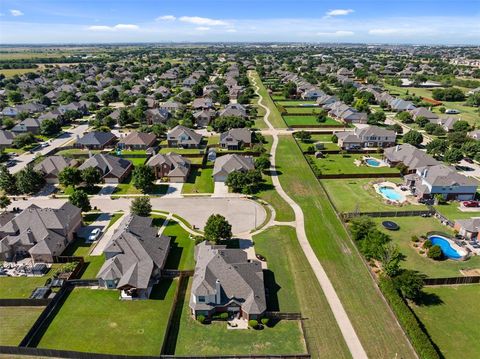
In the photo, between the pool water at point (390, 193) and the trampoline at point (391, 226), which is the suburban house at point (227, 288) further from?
the pool water at point (390, 193)

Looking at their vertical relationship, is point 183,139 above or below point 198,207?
above

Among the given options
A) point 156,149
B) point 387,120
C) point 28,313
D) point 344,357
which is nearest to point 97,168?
point 156,149

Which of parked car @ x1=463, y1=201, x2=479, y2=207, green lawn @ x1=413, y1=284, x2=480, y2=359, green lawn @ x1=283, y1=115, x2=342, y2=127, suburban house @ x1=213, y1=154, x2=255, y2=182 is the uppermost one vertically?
suburban house @ x1=213, y1=154, x2=255, y2=182

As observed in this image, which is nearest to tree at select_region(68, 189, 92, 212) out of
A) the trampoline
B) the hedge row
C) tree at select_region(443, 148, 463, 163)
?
the hedge row

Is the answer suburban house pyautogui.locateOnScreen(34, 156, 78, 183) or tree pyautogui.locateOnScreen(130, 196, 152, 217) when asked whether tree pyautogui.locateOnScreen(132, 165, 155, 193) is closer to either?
tree pyautogui.locateOnScreen(130, 196, 152, 217)

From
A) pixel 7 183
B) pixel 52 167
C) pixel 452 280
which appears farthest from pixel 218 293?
pixel 52 167

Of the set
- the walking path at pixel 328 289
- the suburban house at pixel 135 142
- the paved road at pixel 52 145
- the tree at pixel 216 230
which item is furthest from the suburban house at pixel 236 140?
the paved road at pixel 52 145

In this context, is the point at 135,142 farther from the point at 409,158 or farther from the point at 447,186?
the point at 447,186
